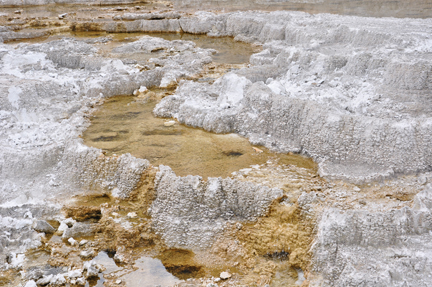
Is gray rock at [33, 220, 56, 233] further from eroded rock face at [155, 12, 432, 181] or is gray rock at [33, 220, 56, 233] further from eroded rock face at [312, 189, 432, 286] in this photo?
Answer: eroded rock face at [312, 189, 432, 286]

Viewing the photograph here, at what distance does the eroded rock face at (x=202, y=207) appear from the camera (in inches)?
176

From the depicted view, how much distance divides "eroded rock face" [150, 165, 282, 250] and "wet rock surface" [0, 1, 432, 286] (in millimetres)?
13

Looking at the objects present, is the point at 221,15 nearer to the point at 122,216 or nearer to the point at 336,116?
the point at 336,116

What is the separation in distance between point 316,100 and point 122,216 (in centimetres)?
352

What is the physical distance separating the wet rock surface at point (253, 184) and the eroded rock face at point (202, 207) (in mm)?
13

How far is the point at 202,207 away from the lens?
15.3 feet

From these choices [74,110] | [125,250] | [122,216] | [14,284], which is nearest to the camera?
[14,284]

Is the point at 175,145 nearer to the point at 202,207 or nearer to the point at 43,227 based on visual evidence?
the point at 202,207

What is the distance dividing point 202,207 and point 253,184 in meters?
0.68

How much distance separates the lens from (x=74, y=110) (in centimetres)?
725

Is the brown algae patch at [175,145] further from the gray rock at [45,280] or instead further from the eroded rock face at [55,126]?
the gray rock at [45,280]

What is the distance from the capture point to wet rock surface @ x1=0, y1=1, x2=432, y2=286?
391cm

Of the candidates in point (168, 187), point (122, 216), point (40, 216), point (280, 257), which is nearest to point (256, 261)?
point (280, 257)

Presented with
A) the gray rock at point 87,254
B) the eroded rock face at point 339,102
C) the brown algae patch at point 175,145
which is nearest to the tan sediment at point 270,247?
the brown algae patch at point 175,145
